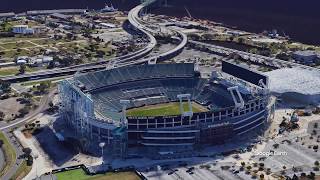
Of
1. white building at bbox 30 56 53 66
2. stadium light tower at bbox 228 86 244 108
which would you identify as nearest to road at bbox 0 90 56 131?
white building at bbox 30 56 53 66

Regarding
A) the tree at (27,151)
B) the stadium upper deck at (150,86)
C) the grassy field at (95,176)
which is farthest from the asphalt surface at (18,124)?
the stadium upper deck at (150,86)

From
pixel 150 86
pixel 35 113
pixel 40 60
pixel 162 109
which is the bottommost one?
pixel 35 113

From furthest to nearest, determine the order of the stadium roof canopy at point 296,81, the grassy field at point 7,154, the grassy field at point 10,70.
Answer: the grassy field at point 10,70, the stadium roof canopy at point 296,81, the grassy field at point 7,154

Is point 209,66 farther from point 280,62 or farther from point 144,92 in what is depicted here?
point 144,92

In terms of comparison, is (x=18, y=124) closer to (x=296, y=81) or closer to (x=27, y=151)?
(x=27, y=151)

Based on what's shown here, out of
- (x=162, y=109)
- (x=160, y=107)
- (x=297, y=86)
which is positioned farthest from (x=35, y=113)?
(x=297, y=86)

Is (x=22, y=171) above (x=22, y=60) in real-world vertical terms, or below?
below

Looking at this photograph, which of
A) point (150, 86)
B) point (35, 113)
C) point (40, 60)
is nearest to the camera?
point (35, 113)

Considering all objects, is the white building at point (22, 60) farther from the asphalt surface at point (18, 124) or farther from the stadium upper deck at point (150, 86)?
the stadium upper deck at point (150, 86)
